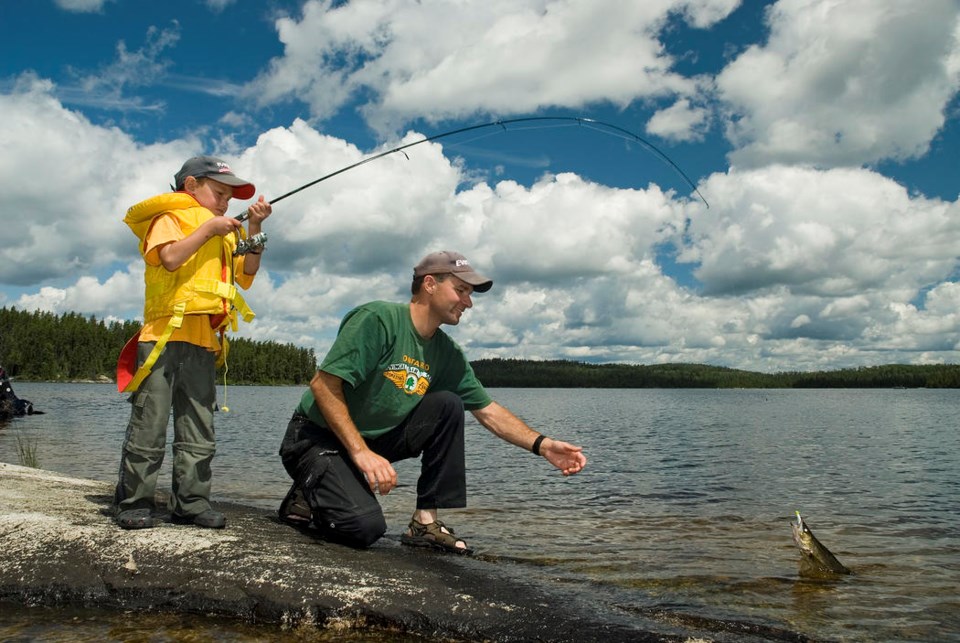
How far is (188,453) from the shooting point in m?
4.77

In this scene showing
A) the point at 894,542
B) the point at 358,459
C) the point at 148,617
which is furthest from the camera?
the point at 894,542

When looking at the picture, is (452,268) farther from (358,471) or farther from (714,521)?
(714,521)

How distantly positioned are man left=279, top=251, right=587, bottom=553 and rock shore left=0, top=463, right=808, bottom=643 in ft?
1.37

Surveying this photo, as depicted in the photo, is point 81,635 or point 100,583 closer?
point 81,635

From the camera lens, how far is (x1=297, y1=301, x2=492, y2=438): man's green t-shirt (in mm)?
4777

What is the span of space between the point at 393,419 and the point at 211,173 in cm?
215

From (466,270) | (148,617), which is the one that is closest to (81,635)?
(148,617)

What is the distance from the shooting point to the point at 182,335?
4.70 metres

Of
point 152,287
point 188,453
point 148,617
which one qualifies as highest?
point 152,287

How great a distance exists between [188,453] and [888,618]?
473cm

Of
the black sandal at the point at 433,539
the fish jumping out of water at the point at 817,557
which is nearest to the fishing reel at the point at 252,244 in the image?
the black sandal at the point at 433,539

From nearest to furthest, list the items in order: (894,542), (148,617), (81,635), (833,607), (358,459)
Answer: (81,635) < (148,617) < (358,459) < (833,607) < (894,542)

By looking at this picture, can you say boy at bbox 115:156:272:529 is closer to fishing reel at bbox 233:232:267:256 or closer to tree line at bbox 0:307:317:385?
fishing reel at bbox 233:232:267:256

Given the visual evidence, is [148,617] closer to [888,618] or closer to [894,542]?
Result: [888,618]
